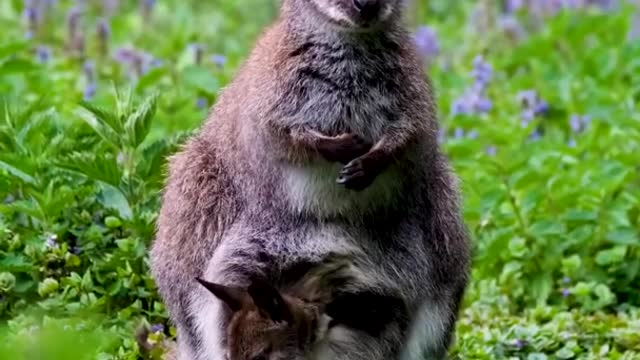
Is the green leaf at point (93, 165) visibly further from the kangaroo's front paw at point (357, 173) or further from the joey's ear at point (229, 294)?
the kangaroo's front paw at point (357, 173)

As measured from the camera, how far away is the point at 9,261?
19.9ft

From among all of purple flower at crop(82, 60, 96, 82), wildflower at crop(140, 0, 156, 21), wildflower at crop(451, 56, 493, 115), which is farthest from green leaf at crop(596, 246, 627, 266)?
wildflower at crop(140, 0, 156, 21)

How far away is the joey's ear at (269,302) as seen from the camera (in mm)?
5176

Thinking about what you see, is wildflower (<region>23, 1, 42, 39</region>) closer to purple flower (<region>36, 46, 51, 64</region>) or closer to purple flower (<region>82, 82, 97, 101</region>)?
purple flower (<region>36, 46, 51, 64</region>)

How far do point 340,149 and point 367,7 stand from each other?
0.44 meters

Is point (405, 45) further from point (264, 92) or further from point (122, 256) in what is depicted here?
point (122, 256)

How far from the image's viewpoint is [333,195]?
17.6 ft

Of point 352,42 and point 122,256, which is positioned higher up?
point 352,42

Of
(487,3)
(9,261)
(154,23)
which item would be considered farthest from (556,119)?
(9,261)

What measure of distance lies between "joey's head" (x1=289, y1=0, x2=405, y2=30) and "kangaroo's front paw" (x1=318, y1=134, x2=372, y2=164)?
36cm

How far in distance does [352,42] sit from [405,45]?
0.21 m

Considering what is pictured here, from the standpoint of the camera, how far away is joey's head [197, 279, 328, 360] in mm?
5250

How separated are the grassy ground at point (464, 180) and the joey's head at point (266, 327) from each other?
44 centimetres

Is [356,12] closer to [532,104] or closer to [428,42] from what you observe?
[532,104]
